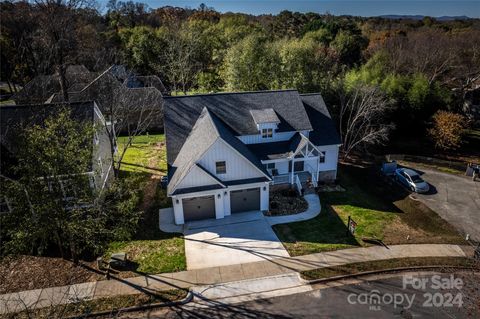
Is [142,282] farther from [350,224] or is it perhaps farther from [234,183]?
[350,224]

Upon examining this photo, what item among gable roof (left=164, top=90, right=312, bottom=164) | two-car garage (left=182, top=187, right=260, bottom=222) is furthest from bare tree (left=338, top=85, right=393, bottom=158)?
two-car garage (left=182, top=187, right=260, bottom=222)

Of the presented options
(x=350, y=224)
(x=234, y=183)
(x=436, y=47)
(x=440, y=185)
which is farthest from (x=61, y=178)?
(x=436, y=47)

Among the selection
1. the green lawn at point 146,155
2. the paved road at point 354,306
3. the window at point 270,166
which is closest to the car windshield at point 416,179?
the paved road at point 354,306

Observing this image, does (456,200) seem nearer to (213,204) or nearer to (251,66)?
(213,204)

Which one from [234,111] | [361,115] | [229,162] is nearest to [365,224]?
[229,162]

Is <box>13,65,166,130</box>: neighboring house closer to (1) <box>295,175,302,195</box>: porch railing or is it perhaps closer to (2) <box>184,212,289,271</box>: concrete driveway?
(2) <box>184,212,289,271</box>: concrete driveway

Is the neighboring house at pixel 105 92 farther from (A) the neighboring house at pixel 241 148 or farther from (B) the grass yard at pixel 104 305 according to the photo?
(B) the grass yard at pixel 104 305
